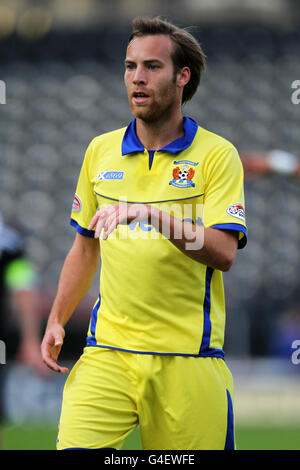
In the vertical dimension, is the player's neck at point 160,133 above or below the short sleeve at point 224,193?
above

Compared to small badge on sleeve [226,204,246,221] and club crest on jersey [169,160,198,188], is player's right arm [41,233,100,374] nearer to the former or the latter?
club crest on jersey [169,160,198,188]

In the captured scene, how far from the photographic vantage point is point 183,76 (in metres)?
3.52

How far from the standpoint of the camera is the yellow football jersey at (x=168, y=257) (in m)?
3.31

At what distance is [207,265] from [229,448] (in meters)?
0.75

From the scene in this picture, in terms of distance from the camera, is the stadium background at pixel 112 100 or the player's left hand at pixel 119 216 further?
the stadium background at pixel 112 100

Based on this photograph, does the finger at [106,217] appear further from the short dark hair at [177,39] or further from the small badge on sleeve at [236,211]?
the short dark hair at [177,39]

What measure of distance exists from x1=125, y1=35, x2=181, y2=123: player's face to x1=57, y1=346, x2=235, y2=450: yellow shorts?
1.00 meters

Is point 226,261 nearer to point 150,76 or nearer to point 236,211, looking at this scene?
point 236,211

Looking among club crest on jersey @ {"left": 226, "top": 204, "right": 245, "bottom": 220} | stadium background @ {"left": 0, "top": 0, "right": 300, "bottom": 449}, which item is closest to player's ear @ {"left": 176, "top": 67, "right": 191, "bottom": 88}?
club crest on jersey @ {"left": 226, "top": 204, "right": 245, "bottom": 220}

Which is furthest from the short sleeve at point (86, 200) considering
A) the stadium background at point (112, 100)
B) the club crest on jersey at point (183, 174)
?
the stadium background at point (112, 100)

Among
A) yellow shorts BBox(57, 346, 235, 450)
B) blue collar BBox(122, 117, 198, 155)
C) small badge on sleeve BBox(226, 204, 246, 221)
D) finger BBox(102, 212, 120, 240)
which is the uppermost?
blue collar BBox(122, 117, 198, 155)

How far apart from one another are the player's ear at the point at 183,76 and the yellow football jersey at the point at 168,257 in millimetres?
231

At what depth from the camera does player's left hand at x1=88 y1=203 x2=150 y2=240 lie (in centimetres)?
290

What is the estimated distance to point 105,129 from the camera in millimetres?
17703
